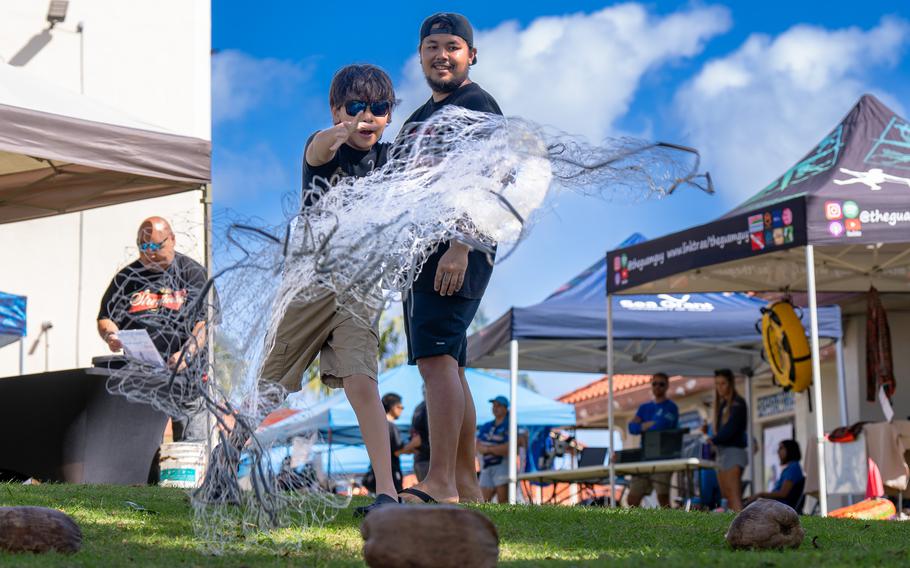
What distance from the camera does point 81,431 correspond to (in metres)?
6.81

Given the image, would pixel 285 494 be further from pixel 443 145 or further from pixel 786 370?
pixel 786 370

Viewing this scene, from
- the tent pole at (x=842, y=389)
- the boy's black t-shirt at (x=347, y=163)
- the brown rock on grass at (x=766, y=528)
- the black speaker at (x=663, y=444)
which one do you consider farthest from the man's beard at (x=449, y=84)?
the tent pole at (x=842, y=389)

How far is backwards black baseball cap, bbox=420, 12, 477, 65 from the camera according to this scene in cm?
493

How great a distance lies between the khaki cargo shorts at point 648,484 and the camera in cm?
1307

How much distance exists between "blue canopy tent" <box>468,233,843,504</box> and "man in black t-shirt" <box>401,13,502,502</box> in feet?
23.6

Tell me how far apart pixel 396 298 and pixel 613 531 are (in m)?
1.36

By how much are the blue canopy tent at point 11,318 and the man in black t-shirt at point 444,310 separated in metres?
6.11

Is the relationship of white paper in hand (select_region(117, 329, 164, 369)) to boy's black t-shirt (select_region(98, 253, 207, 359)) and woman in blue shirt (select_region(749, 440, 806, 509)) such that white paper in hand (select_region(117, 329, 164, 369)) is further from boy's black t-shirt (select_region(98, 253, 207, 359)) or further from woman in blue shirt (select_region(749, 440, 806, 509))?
woman in blue shirt (select_region(749, 440, 806, 509))

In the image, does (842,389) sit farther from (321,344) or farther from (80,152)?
(321,344)

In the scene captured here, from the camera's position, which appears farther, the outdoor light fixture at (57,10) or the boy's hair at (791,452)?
the boy's hair at (791,452)

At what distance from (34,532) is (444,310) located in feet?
6.37

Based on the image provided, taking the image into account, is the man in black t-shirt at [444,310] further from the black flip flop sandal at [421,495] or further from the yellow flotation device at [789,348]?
the yellow flotation device at [789,348]

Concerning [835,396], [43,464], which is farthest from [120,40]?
[835,396]

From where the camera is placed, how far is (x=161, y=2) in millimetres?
12000
